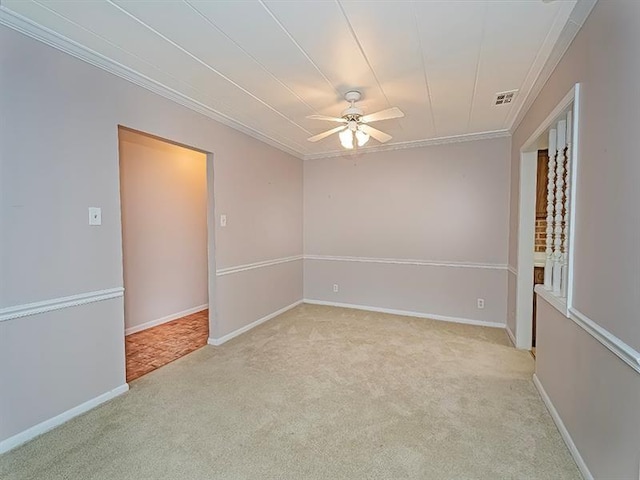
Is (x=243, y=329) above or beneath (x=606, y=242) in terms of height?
beneath

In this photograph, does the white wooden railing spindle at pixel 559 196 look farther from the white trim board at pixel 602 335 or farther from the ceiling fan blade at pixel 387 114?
the ceiling fan blade at pixel 387 114

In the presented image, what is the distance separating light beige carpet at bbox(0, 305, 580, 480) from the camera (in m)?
1.69

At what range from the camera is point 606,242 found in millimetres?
1467

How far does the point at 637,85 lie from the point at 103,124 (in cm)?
309

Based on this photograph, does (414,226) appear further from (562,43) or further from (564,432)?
(564,432)

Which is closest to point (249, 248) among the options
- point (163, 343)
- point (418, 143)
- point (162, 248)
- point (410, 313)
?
point (162, 248)

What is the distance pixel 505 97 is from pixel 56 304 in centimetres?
400

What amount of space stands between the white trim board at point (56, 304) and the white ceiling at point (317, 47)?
1689mm

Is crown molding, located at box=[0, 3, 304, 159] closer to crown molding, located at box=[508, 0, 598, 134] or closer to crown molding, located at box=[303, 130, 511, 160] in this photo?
crown molding, located at box=[303, 130, 511, 160]

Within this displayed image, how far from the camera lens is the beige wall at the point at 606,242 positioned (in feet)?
4.16

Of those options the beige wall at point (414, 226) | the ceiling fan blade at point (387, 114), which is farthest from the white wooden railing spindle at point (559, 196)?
the beige wall at point (414, 226)

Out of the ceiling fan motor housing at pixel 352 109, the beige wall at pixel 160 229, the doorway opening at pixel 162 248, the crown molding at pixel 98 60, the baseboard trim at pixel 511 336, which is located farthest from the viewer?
the beige wall at pixel 160 229

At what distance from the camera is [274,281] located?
4496mm

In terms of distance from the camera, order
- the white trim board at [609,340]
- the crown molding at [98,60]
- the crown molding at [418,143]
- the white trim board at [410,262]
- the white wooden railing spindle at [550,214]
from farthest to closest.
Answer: the white trim board at [410,262]
the crown molding at [418,143]
the white wooden railing spindle at [550,214]
the crown molding at [98,60]
the white trim board at [609,340]
